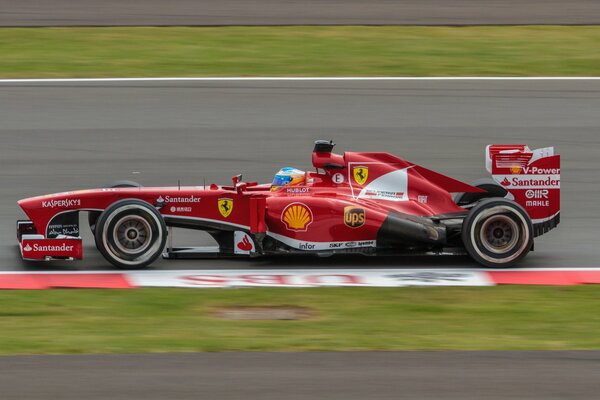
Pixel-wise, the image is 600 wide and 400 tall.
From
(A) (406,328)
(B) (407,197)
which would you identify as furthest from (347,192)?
(A) (406,328)

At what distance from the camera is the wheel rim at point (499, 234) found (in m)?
11.3

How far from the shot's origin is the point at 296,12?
22875 millimetres

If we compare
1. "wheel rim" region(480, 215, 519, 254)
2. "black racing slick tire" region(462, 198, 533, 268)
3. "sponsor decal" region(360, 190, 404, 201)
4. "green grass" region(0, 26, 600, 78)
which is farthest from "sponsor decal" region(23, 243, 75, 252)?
"green grass" region(0, 26, 600, 78)

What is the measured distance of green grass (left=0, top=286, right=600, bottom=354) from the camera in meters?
8.74

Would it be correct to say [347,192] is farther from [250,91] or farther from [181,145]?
[250,91]

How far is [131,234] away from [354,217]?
207 centimetres

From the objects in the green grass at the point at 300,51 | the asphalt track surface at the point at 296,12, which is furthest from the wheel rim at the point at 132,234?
the asphalt track surface at the point at 296,12

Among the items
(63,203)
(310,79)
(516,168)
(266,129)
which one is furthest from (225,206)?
(310,79)

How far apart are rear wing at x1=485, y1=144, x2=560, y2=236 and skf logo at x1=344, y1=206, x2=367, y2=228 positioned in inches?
56.5

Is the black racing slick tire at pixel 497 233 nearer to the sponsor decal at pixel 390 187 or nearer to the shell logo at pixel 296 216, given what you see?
the sponsor decal at pixel 390 187

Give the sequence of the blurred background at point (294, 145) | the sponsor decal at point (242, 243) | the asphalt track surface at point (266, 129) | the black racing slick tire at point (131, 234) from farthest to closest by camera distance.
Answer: the asphalt track surface at point (266, 129) < the sponsor decal at point (242, 243) < the black racing slick tire at point (131, 234) < the blurred background at point (294, 145)

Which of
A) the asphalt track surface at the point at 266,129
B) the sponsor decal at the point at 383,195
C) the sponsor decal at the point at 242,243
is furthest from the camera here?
the asphalt track surface at the point at 266,129

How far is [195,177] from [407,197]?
13.3 feet

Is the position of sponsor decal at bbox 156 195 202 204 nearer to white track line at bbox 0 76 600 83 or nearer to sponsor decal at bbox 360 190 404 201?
sponsor decal at bbox 360 190 404 201
